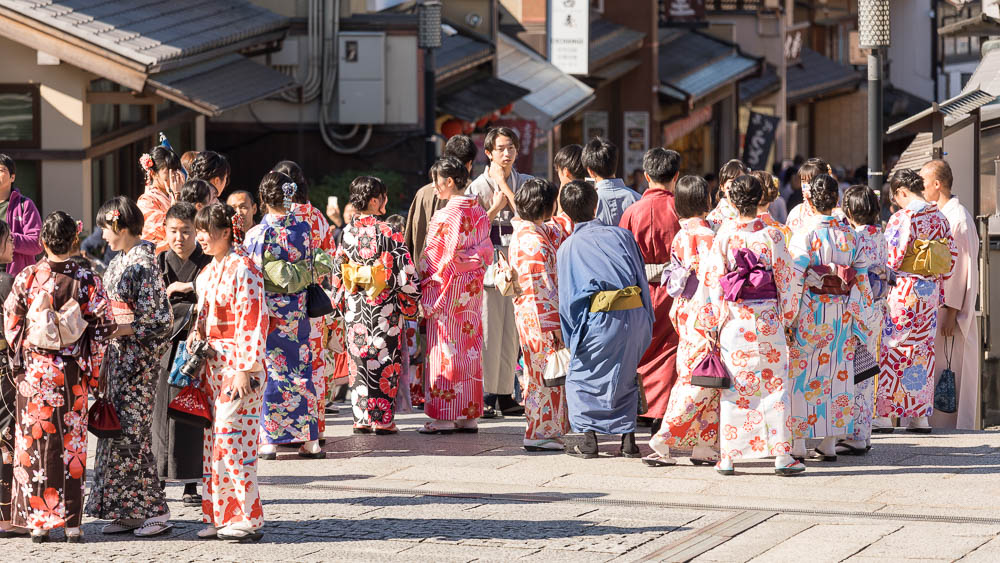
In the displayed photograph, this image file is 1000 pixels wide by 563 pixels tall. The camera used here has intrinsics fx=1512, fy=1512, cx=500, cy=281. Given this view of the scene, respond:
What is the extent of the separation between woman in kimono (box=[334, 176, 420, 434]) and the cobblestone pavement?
438 millimetres

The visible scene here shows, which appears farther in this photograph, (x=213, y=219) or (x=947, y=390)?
(x=947, y=390)

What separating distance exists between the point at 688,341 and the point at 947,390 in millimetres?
3044

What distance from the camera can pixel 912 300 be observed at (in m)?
10.6

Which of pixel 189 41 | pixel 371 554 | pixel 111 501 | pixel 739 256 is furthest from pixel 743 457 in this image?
pixel 189 41

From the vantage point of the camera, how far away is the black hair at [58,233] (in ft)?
23.4

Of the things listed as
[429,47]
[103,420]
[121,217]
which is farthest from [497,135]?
[429,47]

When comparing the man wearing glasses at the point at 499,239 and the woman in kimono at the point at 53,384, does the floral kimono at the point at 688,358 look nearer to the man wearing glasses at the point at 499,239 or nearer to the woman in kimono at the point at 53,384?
the man wearing glasses at the point at 499,239

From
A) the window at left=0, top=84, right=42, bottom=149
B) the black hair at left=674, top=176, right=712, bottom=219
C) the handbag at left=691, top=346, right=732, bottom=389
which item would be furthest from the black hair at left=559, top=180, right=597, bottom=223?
the window at left=0, top=84, right=42, bottom=149

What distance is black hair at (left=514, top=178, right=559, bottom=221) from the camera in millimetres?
9469

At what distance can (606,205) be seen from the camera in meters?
10.2

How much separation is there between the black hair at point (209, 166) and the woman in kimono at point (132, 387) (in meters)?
1.75

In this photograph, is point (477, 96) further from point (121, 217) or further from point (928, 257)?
point (121, 217)

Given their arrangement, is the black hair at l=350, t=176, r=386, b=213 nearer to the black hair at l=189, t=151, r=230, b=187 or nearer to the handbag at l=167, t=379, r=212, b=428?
the black hair at l=189, t=151, r=230, b=187

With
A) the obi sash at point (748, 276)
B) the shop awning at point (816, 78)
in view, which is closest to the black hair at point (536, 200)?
the obi sash at point (748, 276)
